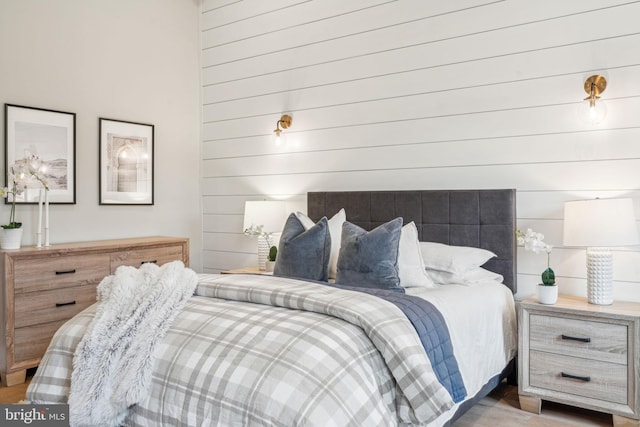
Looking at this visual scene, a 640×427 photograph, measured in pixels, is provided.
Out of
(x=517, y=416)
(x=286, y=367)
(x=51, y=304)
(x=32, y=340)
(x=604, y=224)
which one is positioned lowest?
(x=517, y=416)

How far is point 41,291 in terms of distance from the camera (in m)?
3.36

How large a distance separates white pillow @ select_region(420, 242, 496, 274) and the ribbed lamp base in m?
0.57

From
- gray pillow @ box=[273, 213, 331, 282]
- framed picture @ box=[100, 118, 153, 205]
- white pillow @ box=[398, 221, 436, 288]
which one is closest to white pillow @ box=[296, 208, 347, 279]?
gray pillow @ box=[273, 213, 331, 282]

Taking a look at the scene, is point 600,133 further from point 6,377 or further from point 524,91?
point 6,377

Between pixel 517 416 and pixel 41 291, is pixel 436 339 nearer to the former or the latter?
pixel 517 416

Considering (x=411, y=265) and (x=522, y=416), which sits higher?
(x=411, y=265)

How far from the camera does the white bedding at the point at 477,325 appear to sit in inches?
93.6

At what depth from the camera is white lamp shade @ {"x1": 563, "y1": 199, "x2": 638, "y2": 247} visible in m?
2.55

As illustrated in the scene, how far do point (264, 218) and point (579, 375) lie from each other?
247cm

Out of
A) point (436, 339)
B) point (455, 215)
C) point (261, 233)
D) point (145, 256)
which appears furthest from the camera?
point (261, 233)

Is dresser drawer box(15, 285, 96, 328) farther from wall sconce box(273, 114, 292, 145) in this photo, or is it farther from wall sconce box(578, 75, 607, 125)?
wall sconce box(578, 75, 607, 125)

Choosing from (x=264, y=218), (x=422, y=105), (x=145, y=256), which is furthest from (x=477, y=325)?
(x=145, y=256)

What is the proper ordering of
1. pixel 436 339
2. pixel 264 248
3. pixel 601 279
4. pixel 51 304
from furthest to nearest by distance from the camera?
pixel 264 248, pixel 51 304, pixel 601 279, pixel 436 339

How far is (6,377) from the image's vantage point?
10.5ft
